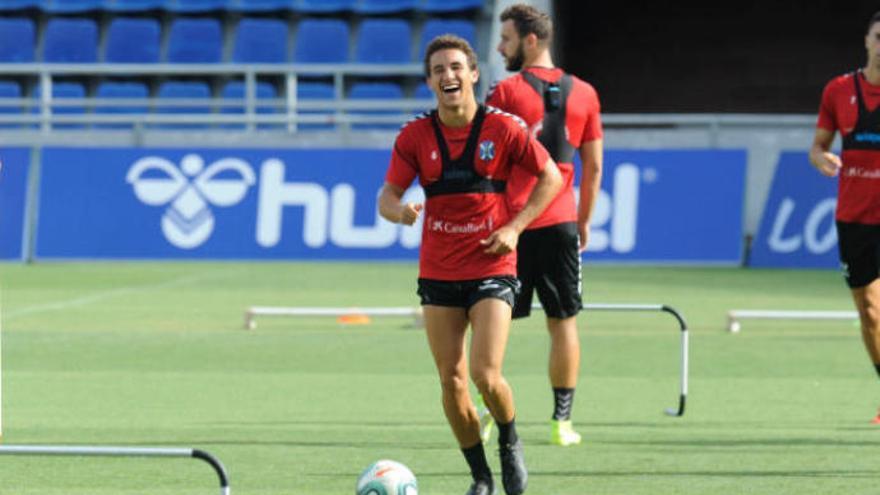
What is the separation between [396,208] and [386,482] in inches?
49.9

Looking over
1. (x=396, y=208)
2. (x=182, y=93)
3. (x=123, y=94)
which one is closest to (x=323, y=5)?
(x=182, y=93)

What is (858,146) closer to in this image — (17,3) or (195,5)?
(195,5)

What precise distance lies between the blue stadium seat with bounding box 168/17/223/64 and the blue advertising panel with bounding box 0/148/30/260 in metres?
7.36

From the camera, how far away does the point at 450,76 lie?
805 centimetres

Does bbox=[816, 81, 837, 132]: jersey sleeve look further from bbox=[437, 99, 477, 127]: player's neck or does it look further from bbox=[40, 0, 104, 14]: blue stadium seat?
bbox=[40, 0, 104, 14]: blue stadium seat

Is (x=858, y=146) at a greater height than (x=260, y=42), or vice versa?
(x=858, y=146)

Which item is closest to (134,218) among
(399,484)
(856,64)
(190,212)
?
(190,212)

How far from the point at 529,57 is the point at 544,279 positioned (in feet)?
3.85

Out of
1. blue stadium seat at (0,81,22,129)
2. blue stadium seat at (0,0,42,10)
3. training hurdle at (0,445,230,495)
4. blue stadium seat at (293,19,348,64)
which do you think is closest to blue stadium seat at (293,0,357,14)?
blue stadium seat at (293,19,348,64)

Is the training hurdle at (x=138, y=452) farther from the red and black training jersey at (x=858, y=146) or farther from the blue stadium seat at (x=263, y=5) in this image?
the blue stadium seat at (x=263, y=5)

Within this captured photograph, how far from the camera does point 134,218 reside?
2578 centimetres

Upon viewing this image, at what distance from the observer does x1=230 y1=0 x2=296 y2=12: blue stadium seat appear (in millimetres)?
33125

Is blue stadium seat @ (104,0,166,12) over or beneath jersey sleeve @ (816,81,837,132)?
beneath

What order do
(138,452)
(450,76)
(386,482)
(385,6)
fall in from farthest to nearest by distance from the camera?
(385,6) → (450,76) → (386,482) → (138,452)
